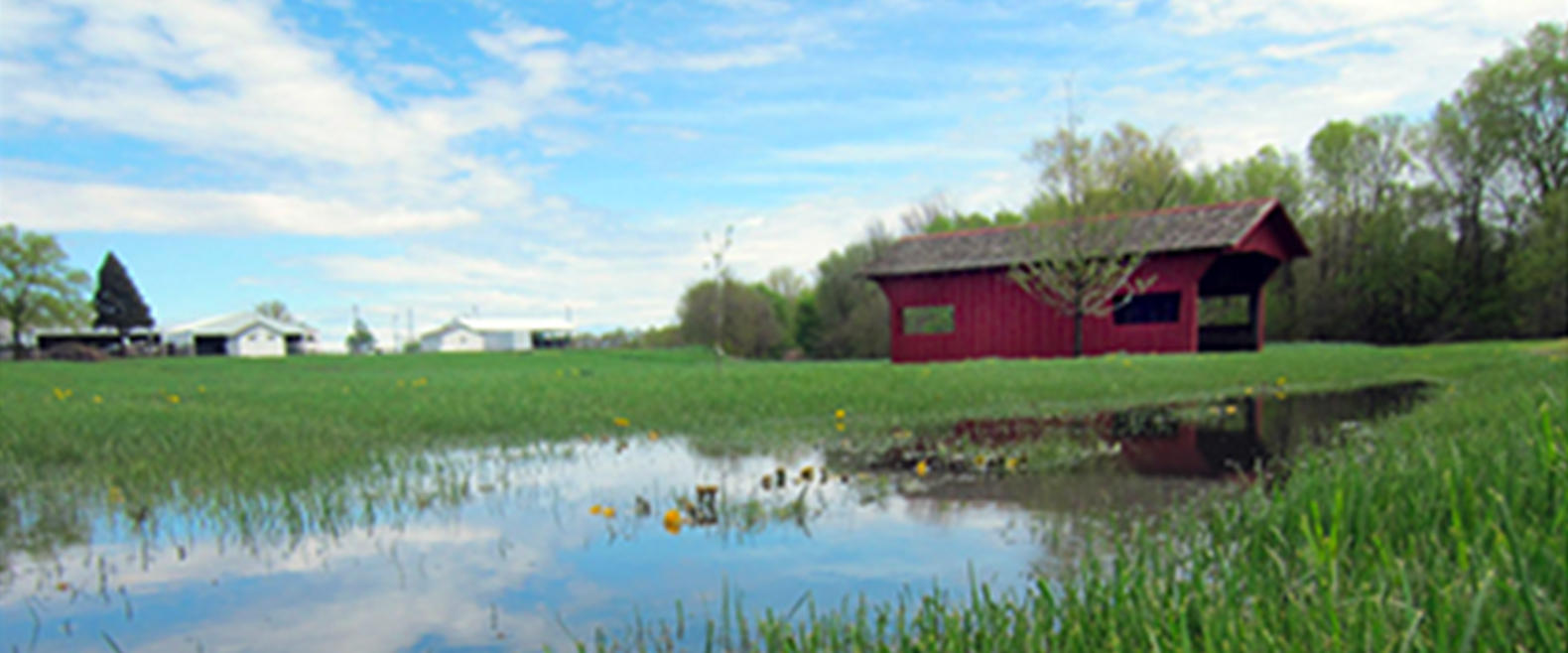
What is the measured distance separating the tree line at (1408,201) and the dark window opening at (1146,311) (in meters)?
2.90

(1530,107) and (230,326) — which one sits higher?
(1530,107)

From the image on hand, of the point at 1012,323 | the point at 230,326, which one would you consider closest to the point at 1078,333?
the point at 1012,323

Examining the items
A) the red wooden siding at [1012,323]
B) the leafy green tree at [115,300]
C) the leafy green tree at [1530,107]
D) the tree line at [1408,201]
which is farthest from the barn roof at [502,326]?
the leafy green tree at [1530,107]

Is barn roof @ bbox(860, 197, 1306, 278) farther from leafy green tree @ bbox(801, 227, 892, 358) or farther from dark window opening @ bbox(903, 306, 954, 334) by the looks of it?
leafy green tree @ bbox(801, 227, 892, 358)

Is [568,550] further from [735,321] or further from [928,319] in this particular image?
[735,321]

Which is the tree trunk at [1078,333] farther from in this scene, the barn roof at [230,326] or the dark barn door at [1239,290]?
the barn roof at [230,326]

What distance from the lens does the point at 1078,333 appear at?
22.5 m

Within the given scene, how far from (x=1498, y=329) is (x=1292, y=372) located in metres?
26.6

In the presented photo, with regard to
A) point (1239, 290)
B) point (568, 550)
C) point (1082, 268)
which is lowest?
point (568, 550)

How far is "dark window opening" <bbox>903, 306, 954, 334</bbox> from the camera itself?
3017 centimetres

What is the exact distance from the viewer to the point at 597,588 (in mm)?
3416

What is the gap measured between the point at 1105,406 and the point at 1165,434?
2.58 meters

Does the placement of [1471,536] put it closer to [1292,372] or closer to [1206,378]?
[1206,378]

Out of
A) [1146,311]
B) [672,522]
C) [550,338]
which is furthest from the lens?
[550,338]
